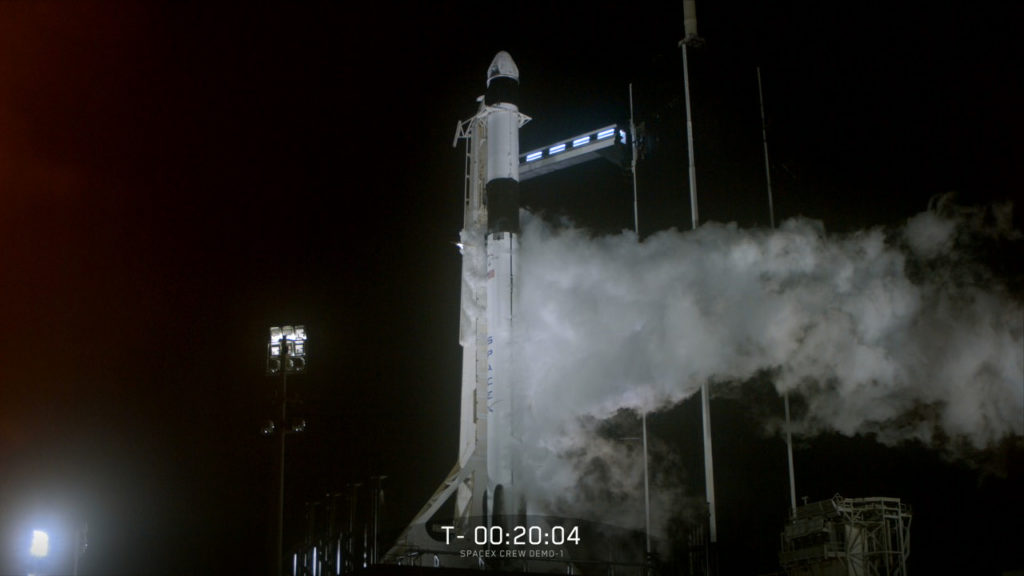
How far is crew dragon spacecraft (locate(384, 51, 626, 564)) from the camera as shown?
17922mm

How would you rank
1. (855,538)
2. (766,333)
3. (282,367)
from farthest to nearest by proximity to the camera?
(766,333), (282,367), (855,538)

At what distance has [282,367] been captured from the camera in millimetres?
15391

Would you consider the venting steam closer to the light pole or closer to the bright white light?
the light pole

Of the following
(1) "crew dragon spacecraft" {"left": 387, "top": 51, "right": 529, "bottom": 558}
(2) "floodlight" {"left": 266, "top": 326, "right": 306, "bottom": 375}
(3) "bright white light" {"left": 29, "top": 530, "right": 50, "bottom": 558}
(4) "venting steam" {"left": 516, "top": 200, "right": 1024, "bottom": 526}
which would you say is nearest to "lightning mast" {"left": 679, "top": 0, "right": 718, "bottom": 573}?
(4) "venting steam" {"left": 516, "top": 200, "right": 1024, "bottom": 526}

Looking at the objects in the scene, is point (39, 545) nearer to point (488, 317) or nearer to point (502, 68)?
point (488, 317)

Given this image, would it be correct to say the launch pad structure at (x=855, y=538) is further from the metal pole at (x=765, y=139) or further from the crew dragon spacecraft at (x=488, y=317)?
the metal pole at (x=765, y=139)

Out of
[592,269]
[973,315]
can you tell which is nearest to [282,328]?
[592,269]

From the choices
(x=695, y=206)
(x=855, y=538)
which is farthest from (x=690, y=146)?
(x=855, y=538)

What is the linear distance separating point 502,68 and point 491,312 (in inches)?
239

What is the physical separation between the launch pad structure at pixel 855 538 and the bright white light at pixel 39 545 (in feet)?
49.8

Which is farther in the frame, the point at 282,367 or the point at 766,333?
the point at 766,333

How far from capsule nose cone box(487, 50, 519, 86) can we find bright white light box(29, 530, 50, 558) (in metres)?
14.0

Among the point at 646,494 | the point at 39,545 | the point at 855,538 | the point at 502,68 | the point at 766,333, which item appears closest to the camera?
the point at 855,538

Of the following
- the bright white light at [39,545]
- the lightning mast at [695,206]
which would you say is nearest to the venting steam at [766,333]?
the lightning mast at [695,206]
